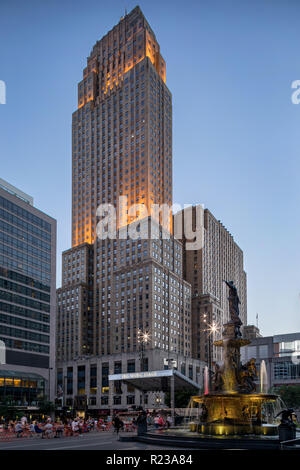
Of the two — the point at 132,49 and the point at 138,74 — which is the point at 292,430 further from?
the point at 132,49

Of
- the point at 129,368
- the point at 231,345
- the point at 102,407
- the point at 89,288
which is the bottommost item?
the point at 102,407

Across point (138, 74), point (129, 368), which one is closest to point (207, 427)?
point (129, 368)

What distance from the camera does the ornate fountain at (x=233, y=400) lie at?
30062mm

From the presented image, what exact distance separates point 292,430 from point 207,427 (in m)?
6.26

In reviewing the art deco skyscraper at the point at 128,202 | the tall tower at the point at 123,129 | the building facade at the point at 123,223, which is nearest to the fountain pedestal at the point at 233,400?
the building facade at the point at 123,223

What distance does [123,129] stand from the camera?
16412cm

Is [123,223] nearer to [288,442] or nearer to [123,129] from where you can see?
[123,129]

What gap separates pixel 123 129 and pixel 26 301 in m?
79.8

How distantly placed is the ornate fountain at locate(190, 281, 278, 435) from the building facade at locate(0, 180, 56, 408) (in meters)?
67.9

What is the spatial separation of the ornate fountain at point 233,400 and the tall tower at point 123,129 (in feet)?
391

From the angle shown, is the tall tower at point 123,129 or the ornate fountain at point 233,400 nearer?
the ornate fountain at point 233,400

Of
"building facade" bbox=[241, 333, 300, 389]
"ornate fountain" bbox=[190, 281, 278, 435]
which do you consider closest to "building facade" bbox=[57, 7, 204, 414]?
"building facade" bbox=[241, 333, 300, 389]

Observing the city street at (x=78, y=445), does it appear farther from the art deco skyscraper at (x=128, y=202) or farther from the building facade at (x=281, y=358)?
the art deco skyscraper at (x=128, y=202)

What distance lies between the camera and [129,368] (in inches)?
4924
